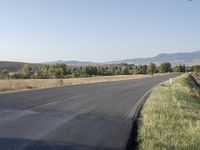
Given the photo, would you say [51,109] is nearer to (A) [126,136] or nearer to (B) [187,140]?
(A) [126,136]

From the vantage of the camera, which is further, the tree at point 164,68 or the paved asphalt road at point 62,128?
the tree at point 164,68

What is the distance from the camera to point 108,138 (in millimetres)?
10070

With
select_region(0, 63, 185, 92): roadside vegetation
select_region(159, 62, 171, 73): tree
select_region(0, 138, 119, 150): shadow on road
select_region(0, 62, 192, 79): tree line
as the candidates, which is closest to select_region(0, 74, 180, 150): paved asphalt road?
select_region(0, 138, 119, 150): shadow on road

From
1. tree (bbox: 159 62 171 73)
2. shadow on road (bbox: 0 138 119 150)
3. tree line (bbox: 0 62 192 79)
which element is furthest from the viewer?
tree (bbox: 159 62 171 73)

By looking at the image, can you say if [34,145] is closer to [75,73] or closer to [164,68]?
[75,73]

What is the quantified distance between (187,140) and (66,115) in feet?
18.2

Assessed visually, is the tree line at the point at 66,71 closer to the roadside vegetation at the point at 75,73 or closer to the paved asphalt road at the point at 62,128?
the roadside vegetation at the point at 75,73

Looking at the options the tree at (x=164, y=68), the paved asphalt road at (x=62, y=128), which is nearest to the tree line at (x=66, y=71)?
the tree at (x=164, y=68)

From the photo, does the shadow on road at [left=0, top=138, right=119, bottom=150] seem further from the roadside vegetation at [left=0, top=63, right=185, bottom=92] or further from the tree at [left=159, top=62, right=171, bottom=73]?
the tree at [left=159, top=62, right=171, bottom=73]

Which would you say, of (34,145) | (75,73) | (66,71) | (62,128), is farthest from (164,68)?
(34,145)

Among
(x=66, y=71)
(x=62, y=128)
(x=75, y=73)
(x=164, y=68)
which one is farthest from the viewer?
(x=164, y=68)

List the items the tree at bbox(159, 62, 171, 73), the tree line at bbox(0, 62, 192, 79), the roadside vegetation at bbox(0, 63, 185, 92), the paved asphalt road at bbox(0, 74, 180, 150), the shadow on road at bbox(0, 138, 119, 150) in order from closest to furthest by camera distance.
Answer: the shadow on road at bbox(0, 138, 119, 150) < the paved asphalt road at bbox(0, 74, 180, 150) < the roadside vegetation at bbox(0, 63, 185, 92) < the tree line at bbox(0, 62, 192, 79) < the tree at bbox(159, 62, 171, 73)

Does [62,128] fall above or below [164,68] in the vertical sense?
above

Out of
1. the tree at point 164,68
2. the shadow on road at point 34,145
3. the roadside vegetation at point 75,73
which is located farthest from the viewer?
the tree at point 164,68
